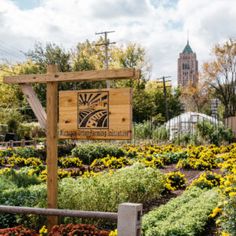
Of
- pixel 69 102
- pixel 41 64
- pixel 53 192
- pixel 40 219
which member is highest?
pixel 41 64

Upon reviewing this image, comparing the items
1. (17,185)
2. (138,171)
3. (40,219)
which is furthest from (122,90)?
(17,185)

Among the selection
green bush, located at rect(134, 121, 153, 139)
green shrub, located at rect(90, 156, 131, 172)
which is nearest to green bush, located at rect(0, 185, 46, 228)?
green shrub, located at rect(90, 156, 131, 172)

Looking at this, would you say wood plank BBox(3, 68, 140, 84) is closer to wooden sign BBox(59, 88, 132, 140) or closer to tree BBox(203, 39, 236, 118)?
wooden sign BBox(59, 88, 132, 140)

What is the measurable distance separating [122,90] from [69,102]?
2.41 feet

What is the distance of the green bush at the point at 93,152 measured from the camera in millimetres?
16078

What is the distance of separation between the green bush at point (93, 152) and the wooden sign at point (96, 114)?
9.84 metres

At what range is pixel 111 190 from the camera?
23.4ft

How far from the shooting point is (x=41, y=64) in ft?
137

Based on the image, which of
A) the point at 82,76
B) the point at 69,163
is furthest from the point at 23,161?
the point at 82,76

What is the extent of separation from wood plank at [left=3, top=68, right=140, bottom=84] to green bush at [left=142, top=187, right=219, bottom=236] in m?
1.82

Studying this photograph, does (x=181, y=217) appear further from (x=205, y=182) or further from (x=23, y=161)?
(x=23, y=161)

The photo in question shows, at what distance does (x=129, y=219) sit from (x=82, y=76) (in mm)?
2062

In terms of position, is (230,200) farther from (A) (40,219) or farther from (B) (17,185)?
(B) (17,185)

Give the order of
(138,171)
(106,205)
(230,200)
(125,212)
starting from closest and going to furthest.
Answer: (125,212)
(230,200)
(106,205)
(138,171)
